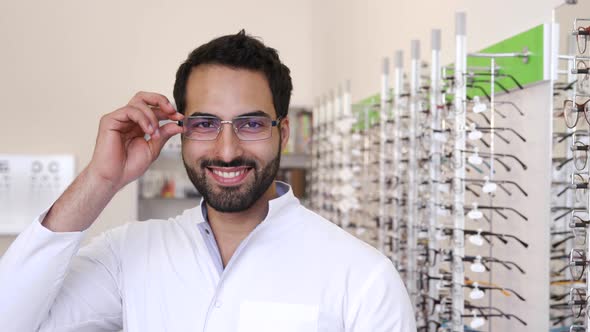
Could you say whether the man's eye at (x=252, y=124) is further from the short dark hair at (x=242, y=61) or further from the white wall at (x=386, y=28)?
the white wall at (x=386, y=28)

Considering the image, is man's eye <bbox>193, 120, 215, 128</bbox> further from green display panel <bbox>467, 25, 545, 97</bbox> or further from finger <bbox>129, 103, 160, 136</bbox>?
green display panel <bbox>467, 25, 545, 97</bbox>

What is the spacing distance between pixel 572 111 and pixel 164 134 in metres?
1.27

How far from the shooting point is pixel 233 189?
1.79m

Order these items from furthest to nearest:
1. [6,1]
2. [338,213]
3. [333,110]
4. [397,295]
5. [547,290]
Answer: [6,1]
[333,110]
[338,213]
[547,290]
[397,295]

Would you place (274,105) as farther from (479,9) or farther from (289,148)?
(289,148)

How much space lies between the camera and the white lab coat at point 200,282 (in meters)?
1.67

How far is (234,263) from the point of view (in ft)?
5.94

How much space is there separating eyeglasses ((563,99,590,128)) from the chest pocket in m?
1.06

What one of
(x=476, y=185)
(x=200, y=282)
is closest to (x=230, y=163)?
(x=200, y=282)

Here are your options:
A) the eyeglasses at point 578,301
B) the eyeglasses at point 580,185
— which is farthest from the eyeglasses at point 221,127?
the eyeglasses at point 578,301

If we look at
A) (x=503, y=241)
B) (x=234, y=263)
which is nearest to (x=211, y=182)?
(x=234, y=263)

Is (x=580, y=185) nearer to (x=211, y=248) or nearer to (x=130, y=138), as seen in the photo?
(x=211, y=248)

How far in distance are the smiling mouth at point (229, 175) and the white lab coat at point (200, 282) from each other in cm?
14

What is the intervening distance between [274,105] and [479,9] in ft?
6.15
